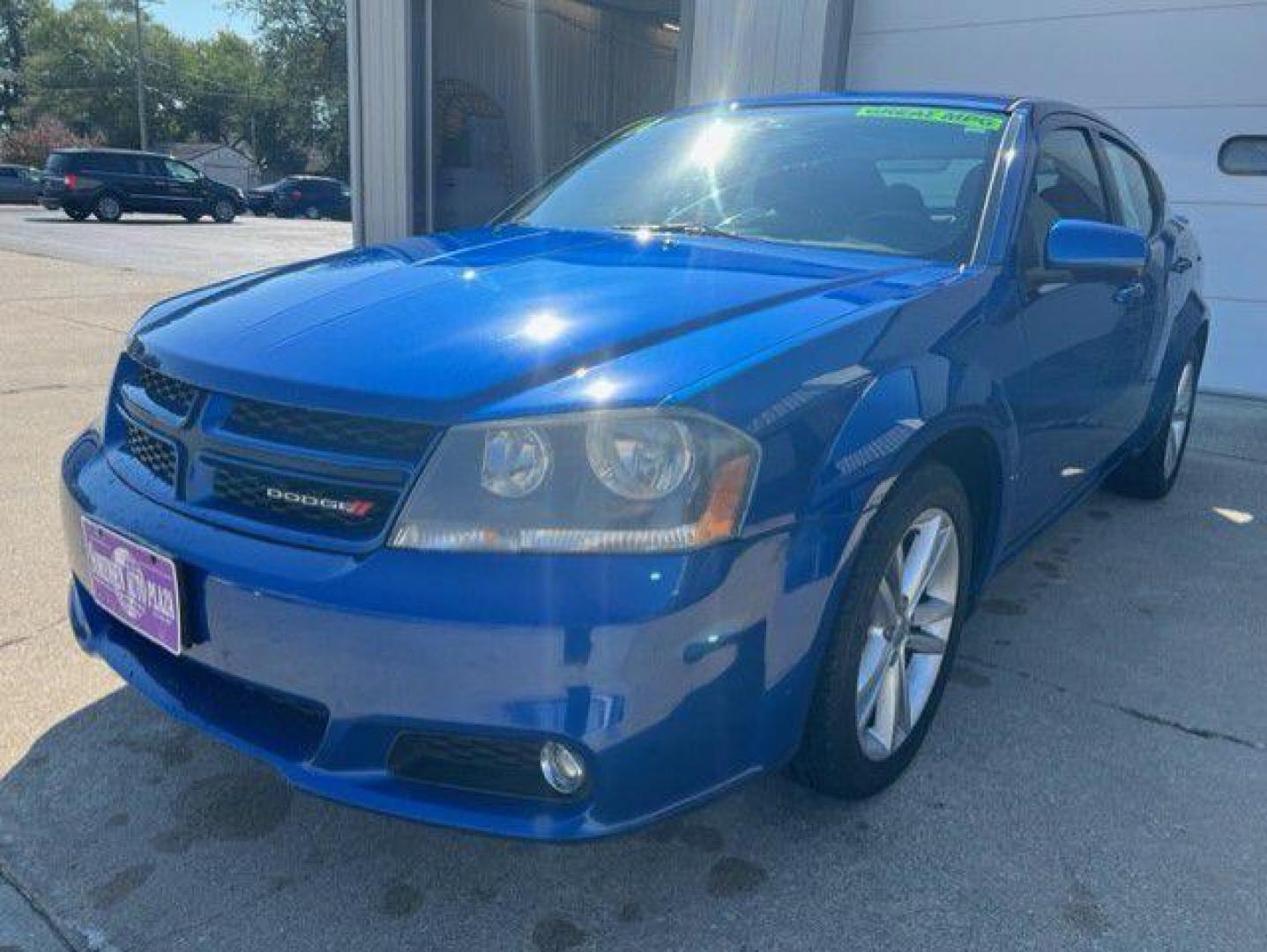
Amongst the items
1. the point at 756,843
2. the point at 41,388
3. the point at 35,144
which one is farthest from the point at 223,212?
the point at 35,144

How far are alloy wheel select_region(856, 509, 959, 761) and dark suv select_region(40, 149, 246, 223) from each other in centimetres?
2664

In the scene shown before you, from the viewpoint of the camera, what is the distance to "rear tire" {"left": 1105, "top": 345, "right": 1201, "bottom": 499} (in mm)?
4336

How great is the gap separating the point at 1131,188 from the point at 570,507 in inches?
122

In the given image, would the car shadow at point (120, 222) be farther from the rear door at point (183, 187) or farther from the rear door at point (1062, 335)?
the rear door at point (1062, 335)

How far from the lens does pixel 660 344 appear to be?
5.98ft

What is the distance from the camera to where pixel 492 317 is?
1970mm

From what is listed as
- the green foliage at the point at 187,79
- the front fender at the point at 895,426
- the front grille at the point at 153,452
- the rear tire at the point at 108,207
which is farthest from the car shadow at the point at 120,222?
the green foliage at the point at 187,79

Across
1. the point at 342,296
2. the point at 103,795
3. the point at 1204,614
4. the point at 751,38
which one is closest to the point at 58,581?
the point at 103,795

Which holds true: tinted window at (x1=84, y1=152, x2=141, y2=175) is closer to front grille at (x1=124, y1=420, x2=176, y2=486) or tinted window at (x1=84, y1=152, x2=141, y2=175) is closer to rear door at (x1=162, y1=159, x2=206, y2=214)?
rear door at (x1=162, y1=159, x2=206, y2=214)

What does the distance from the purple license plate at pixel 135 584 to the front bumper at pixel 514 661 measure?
5 cm

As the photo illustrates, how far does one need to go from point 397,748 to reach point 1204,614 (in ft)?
8.99

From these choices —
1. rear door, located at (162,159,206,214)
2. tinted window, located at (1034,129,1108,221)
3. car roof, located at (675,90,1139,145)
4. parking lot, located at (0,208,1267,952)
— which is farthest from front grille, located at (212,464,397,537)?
rear door, located at (162,159,206,214)

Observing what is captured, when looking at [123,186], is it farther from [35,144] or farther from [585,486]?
[35,144]

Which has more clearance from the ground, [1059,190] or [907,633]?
[1059,190]
